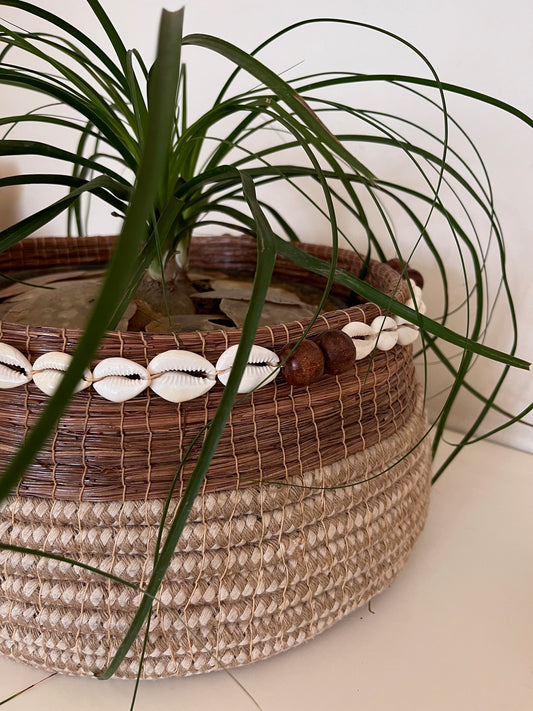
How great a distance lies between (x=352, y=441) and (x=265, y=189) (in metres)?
0.57

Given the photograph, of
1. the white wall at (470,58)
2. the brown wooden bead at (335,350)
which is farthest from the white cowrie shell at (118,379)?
the white wall at (470,58)

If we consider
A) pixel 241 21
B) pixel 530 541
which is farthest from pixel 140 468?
pixel 241 21

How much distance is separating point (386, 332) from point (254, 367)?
13 centimetres

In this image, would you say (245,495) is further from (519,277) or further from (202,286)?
(519,277)

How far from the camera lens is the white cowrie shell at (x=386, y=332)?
0.50 meters

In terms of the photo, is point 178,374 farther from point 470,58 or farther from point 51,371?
point 470,58

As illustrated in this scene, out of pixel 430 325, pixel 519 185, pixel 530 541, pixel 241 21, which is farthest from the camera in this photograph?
pixel 241 21

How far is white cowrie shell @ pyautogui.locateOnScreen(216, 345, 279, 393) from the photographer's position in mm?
422

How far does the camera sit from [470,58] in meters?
0.77

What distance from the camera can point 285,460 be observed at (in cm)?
47

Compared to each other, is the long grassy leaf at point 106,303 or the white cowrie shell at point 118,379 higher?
the long grassy leaf at point 106,303

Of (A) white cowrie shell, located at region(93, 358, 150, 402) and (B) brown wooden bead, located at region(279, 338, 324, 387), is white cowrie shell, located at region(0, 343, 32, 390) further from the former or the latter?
(B) brown wooden bead, located at region(279, 338, 324, 387)

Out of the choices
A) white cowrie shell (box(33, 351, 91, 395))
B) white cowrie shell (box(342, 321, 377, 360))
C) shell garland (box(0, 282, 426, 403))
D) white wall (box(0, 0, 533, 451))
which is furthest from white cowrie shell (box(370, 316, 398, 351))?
white wall (box(0, 0, 533, 451))

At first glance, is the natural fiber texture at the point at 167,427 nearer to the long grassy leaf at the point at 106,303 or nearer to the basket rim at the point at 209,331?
the basket rim at the point at 209,331
